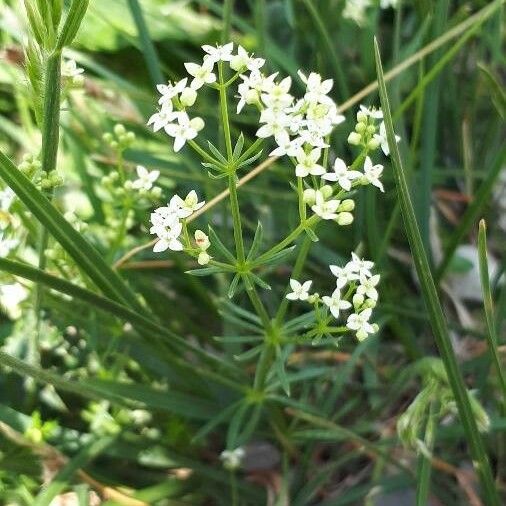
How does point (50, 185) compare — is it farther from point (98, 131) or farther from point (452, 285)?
point (452, 285)

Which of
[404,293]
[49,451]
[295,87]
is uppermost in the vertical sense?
[295,87]

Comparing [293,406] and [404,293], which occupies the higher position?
[404,293]

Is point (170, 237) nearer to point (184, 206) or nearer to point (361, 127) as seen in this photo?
point (184, 206)

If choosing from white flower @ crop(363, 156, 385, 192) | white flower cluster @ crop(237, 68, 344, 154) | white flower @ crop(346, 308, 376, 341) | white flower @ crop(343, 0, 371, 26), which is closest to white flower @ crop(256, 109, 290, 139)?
white flower cluster @ crop(237, 68, 344, 154)

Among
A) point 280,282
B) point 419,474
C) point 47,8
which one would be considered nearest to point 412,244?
point 419,474

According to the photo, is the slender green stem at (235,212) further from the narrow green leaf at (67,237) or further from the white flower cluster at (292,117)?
the narrow green leaf at (67,237)

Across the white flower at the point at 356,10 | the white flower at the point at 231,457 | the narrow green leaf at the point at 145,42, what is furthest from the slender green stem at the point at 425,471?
the white flower at the point at 356,10

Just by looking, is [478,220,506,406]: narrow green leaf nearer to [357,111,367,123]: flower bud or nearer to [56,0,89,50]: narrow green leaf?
[357,111,367,123]: flower bud
